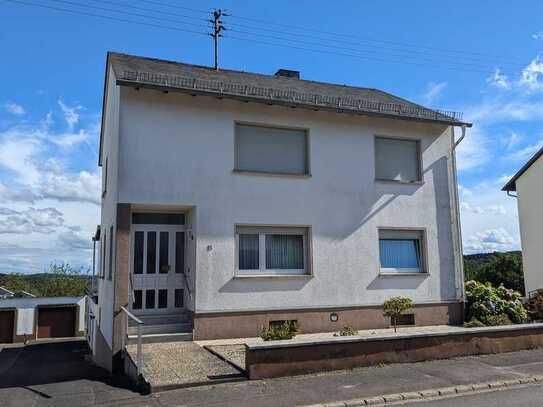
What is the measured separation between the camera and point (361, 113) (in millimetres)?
13961

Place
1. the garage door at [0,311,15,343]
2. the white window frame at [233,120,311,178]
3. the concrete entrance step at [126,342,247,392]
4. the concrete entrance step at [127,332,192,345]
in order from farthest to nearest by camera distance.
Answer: the garage door at [0,311,15,343] → the white window frame at [233,120,311,178] → the concrete entrance step at [127,332,192,345] → the concrete entrance step at [126,342,247,392]

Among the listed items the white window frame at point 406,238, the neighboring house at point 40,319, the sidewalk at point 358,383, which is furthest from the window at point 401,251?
the neighboring house at point 40,319

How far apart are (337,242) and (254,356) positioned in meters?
5.74

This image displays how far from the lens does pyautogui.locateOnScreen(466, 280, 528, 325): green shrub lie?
13.8 m

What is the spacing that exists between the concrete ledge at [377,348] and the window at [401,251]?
12.9ft

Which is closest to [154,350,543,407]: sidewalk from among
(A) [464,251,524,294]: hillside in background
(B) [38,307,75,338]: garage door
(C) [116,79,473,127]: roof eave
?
(C) [116,79,473,127]: roof eave

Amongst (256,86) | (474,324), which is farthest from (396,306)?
(256,86)

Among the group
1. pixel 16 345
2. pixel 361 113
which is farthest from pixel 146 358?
pixel 16 345

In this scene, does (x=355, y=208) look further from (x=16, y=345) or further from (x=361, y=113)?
(x=16, y=345)

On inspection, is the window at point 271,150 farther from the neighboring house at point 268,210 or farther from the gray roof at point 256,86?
the gray roof at point 256,86

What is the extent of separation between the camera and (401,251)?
14477 millimetres

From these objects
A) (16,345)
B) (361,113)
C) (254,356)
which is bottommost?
(16,345)

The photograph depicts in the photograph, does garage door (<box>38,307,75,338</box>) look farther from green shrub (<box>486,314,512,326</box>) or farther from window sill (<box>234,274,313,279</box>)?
green shrub (<box>486,314,512,326</box>)

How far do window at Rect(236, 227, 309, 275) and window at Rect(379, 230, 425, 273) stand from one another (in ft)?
7.79
